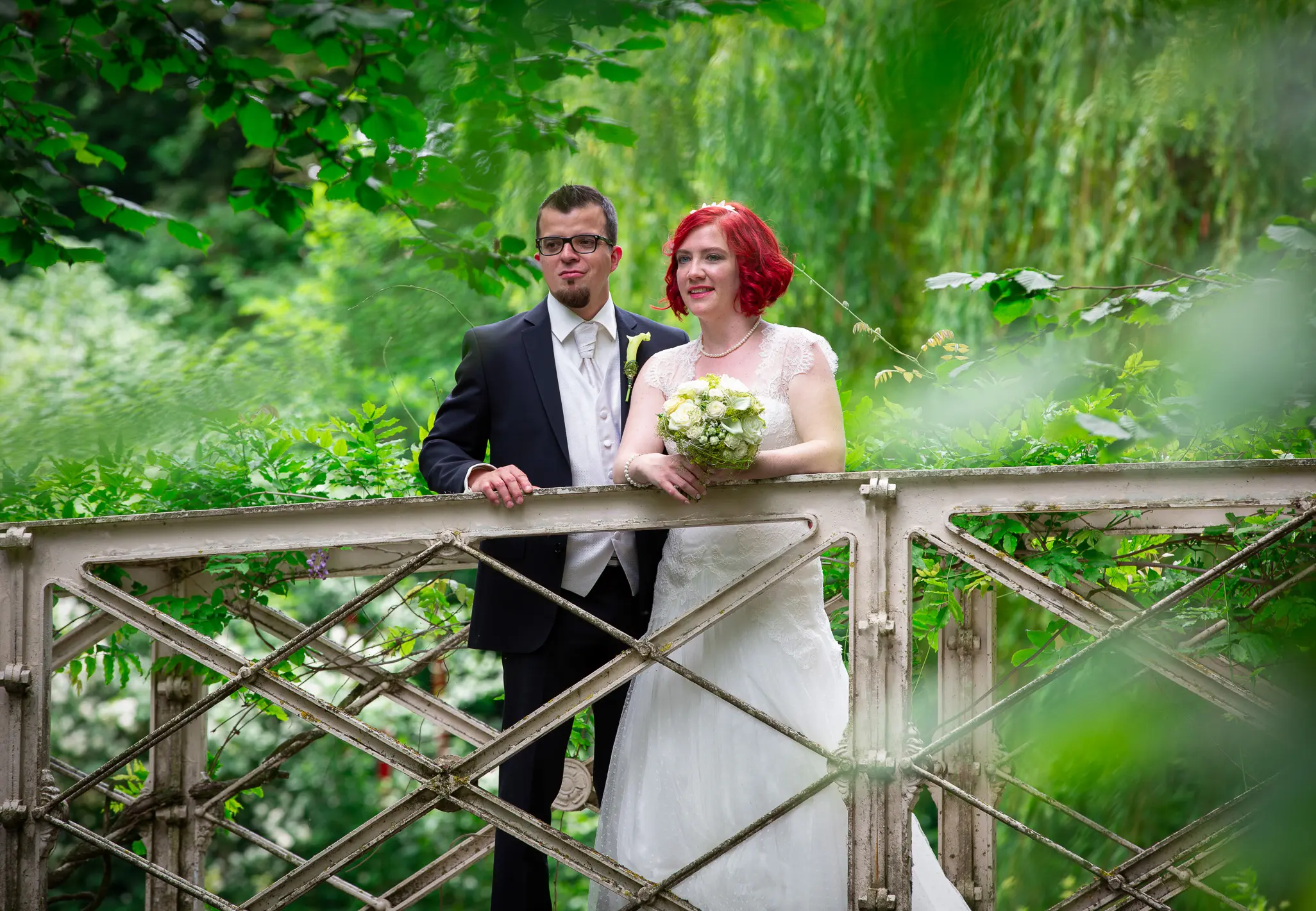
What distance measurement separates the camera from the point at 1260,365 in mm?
1143

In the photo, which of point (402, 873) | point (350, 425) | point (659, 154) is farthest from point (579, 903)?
point (350, 425)

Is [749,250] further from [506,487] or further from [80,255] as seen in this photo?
[80,255]

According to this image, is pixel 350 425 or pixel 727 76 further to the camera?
pixel 727 76

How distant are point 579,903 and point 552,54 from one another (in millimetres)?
9001

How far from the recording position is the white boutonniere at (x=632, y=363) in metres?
3.23

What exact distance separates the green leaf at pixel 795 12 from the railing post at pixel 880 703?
4.14 ft

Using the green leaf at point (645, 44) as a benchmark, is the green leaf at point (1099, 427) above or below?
below

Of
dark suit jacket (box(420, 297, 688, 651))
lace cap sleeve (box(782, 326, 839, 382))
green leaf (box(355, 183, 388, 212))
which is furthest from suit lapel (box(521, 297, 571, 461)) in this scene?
green leaf (box(355, 183, 388, 212))

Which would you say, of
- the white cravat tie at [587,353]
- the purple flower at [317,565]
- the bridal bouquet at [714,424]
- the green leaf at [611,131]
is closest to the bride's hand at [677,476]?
the bridal bouquet at [714,424]

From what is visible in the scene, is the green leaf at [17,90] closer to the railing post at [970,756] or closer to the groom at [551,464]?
the groom at [551,464]

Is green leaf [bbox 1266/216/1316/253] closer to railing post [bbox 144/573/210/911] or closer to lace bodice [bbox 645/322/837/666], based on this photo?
lace bodice [bbox 645/322/837/666]

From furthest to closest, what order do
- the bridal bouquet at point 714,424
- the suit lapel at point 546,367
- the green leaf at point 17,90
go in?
the green leaf at point 17,90
the suit lapel at point 546,367
the bridal bouquet at point 714,424

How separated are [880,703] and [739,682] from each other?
1.70ft

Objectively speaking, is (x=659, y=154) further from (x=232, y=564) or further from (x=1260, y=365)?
(x=1260, y=365)
